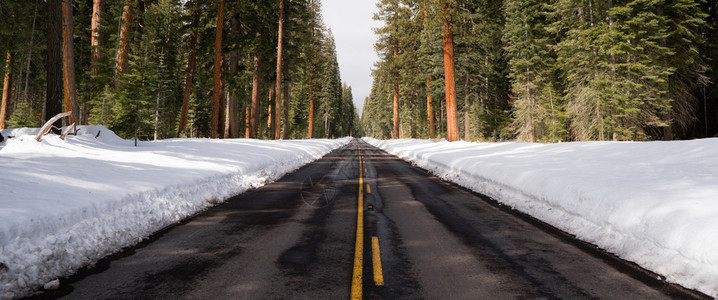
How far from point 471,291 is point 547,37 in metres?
28.2

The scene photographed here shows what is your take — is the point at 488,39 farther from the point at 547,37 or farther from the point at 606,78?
the point at 606,78

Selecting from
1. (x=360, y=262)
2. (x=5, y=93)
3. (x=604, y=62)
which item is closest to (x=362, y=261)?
(x=360, y=262)

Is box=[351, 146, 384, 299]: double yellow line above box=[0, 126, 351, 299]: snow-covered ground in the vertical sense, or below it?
below

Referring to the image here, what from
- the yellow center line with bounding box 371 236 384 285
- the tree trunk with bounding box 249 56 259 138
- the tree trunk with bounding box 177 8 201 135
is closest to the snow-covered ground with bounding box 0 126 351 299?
the yellow center line with bounding box 371 236 384 285

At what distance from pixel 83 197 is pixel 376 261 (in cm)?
498

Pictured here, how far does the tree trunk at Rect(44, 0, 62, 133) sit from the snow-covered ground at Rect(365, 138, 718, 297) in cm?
1397

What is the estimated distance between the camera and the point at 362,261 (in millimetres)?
4441

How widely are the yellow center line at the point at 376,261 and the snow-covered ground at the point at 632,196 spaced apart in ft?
11.5

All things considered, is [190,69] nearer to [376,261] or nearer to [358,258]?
[358,258]

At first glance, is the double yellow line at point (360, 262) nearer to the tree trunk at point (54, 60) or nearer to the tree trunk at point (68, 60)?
the tree trunk at point (54, 60)

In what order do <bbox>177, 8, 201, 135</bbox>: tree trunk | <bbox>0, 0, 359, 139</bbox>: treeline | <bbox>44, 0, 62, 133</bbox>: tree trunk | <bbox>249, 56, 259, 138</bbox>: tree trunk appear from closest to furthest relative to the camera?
<bbox>44, 0, 62, 133</bbox>: tree trunk → <bbox>0, 0, 359, 139</bbox>: treeline → <bbox>177, 8, 201, 135</bbox>: tree trunk → <bbox>249, 56, 259, 138</bbox>: tree trunk

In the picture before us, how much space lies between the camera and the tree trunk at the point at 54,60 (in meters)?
11.0

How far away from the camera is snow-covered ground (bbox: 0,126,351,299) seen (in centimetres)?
384

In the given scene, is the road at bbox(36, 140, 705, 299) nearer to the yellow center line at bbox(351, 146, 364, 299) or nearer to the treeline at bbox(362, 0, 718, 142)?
the yellow center line at bbox(351, 146, 364, 299)
